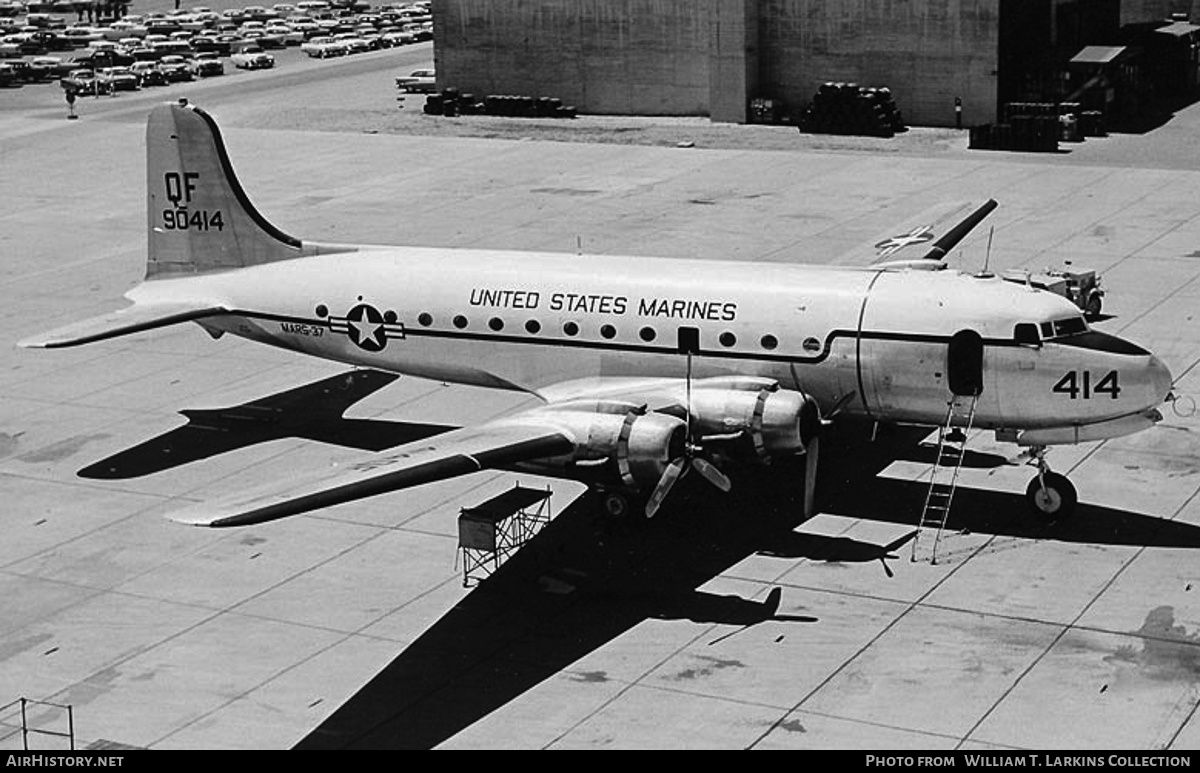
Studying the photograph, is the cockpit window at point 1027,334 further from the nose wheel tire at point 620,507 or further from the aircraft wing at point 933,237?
the nose wheel tire at point 620,507

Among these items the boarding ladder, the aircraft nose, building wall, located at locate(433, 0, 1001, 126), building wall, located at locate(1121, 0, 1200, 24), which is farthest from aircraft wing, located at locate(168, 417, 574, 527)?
building wall, located at locate(1121, 0, 1200, 24)

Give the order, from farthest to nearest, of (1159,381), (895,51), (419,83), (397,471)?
(419,83)
(895,51)
(1159,381)
(397,471)

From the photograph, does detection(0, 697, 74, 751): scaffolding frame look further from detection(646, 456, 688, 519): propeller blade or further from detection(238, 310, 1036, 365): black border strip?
detection(238, 310, 1036, 365): black border strip

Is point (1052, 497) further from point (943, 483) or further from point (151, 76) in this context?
point (151, 76)

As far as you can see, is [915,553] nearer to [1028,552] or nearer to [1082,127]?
[1028,552]

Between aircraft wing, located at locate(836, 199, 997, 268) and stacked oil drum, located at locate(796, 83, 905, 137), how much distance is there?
1109 inches

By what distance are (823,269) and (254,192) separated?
3828cm

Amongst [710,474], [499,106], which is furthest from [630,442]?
[499,106]

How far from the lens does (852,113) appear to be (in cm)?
7638

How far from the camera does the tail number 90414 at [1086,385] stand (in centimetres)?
3036

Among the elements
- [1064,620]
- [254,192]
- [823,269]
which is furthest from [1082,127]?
[1064,620]

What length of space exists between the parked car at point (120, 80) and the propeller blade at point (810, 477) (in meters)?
78.5

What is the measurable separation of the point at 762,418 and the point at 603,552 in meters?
3.70

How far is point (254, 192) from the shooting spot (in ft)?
221
